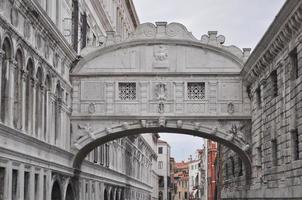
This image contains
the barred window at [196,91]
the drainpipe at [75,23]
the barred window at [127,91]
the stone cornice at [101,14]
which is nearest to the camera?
the barred window at [196,91]

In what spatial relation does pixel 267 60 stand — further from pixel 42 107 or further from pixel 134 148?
pixel 134 148

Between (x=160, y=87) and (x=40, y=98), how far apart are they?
20.3 feet

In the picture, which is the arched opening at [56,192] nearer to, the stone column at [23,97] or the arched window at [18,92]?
the stone column at [23,97]

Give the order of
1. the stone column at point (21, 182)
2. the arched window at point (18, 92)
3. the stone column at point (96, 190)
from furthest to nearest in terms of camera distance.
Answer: the stone column at point (96, 190), the stone column at point (21, 182), the arched window at point (18, 92)

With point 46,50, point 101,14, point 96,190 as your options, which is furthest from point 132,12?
point 46,50

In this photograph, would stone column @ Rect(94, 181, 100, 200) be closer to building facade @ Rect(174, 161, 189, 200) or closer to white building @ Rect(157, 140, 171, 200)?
white building @ Rect(157, 140, 171, 200)

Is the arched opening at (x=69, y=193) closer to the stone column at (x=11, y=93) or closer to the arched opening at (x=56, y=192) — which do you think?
the arched opening at (x=56, y=192)

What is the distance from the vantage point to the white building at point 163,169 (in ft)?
402

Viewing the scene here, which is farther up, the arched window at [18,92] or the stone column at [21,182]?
the arched window at [18,92]

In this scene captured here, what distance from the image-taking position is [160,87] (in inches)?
1170

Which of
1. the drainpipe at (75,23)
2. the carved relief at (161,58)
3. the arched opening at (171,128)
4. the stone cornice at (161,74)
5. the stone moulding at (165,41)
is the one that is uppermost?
the drainpipe at (75,23)

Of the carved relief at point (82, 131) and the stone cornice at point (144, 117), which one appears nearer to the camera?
the stone cornice at point (144, 117)

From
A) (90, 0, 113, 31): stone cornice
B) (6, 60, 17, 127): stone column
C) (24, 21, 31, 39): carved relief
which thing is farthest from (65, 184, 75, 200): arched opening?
(90, 0, 113, 31): stone cornice

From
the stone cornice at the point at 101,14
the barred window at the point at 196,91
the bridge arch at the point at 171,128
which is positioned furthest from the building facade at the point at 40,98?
the barred window at the point at 196,91
